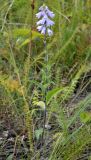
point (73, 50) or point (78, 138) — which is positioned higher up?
point (73, 50)

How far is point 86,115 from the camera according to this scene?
161 cm

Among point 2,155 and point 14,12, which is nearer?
point 2,155

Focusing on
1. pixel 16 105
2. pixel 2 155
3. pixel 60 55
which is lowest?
pixel 2 155

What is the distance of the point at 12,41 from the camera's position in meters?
2.38

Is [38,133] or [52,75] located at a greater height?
[52,75]

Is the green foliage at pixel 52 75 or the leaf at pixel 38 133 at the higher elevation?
the green foliage at pixel 52 75

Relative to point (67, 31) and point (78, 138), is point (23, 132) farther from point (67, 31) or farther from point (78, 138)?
point (67, 31)

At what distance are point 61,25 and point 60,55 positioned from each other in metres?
0.24

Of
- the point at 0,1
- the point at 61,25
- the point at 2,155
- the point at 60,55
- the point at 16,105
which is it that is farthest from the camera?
the point at 0,1

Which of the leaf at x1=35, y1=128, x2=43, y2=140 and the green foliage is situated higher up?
the green foliage

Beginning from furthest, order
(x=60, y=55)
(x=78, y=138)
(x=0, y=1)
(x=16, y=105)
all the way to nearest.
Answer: (x=0, y=1)
(x=60, y=55)
(x=16, y=105)
(x=78, y=138)

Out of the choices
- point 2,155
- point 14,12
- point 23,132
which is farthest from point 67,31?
point 2,155

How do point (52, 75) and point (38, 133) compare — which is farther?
point (52, 75)

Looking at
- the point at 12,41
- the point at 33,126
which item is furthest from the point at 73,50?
the point at 33,126
